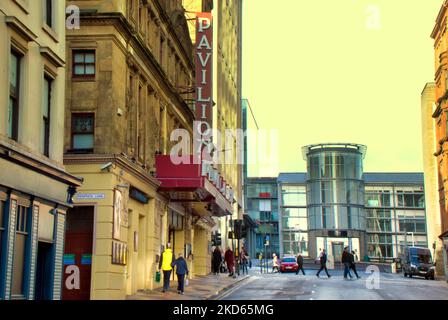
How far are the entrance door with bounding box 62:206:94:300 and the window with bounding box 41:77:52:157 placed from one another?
14.1 feet

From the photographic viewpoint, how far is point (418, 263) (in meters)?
56.3

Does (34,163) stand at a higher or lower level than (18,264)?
higher

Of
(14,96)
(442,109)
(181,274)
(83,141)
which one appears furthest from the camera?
(442,109)

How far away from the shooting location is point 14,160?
1673 cm

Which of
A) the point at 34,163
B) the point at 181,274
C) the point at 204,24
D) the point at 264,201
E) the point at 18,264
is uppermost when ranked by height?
the point at 204,24

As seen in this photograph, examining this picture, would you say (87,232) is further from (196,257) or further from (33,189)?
(196,257)

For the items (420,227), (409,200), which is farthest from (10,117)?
(409,200)

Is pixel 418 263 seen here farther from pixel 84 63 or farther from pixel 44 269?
pixel 44 269

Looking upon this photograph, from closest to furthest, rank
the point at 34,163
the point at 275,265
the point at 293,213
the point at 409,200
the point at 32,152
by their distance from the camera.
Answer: the point at 34,163
the point at 32,152
the point at 275,265
the point at 293,213
the point at 409,200

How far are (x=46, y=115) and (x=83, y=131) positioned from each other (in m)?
4.14

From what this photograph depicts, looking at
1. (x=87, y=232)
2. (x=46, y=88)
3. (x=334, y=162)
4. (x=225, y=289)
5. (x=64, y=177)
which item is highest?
(x=334, y=162)

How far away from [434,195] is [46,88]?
61333mm

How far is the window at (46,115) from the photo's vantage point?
19984 millimetres
